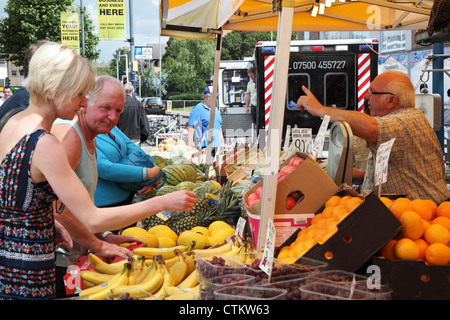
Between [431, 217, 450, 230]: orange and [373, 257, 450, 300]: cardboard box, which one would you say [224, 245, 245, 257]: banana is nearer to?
[373, 257, 450, 300]: cardboard box

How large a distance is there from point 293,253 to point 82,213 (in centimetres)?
96

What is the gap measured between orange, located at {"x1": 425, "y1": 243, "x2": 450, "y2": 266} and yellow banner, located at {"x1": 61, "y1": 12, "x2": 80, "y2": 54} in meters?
23.5

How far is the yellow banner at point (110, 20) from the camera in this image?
20.1 metres

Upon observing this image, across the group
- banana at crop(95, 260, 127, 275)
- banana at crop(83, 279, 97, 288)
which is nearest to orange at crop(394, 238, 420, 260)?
banana at crop(95, 260, 127, 275)

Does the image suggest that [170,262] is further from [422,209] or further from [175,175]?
[175,175]

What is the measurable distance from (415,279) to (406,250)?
0.43 feet

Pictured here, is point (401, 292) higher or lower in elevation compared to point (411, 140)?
lower

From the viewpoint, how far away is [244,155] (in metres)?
5.70

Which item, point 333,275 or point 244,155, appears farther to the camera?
point 244,155

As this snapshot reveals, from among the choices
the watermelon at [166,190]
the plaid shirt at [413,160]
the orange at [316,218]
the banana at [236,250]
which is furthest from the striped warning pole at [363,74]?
the banana at [236,250]

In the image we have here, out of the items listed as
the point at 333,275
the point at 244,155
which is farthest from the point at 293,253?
the point at 244,155

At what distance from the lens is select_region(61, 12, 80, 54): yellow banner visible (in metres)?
23.9

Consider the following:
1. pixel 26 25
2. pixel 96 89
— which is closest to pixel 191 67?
pixel 26 25
